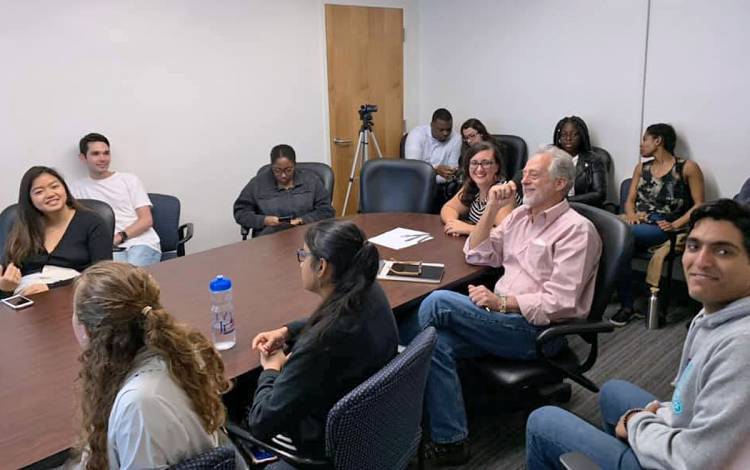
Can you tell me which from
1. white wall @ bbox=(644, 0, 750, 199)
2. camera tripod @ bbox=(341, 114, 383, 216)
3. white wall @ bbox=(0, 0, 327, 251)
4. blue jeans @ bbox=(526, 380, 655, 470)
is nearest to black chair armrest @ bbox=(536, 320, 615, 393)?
blue jeans @ bbox=(526, 380, 655, 470)

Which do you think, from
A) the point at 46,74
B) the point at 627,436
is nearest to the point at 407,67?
the point at 46,74

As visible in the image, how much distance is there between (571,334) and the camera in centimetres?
205

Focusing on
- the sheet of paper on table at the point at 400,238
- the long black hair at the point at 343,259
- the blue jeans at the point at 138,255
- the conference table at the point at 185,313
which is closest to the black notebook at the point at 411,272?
the conference table at the point at 185,313

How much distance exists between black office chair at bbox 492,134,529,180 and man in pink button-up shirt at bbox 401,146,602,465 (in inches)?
102

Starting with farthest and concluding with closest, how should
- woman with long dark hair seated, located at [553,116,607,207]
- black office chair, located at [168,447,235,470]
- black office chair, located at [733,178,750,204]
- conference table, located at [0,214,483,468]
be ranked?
1. woman with long dark hair seated, located at [553,116,607,207]
2. black office chair, located at [733,178,750,204]
3. conference table, located at [0,214,483,468]
4. black office chair, located at [168,447,235,470]

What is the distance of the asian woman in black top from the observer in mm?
2635

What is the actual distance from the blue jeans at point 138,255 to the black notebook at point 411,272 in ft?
5.99

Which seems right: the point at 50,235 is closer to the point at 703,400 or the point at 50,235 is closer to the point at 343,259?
the point at 343,259

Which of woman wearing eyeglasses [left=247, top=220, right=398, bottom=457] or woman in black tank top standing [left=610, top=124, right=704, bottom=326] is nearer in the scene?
woman wearing eyeglasses [left=247, top=220, right=398, bottom=457]

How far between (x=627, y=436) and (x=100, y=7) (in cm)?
391

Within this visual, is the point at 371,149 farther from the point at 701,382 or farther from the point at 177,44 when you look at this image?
the point at 701,382

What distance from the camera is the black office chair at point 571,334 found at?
2057 mm

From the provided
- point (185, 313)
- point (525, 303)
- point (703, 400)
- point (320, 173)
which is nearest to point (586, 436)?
point (703, 400)

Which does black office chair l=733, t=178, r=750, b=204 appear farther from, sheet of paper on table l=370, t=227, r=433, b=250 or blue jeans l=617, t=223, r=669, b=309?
sheet of paper on table l=370, t=227, r=433, b=250
